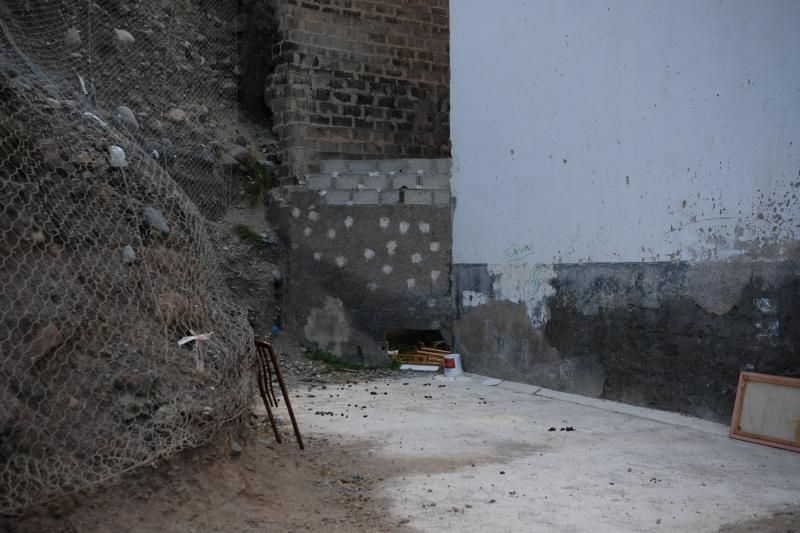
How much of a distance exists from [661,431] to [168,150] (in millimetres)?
4757

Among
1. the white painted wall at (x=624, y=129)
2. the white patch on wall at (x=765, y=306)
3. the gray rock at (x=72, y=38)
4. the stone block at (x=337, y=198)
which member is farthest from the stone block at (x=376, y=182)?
A: the white patch on wall at (x=765, y=306)

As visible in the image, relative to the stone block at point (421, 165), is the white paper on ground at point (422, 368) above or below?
below

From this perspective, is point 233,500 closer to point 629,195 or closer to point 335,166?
point 629,195

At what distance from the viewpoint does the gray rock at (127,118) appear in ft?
21.0

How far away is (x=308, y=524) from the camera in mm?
3174

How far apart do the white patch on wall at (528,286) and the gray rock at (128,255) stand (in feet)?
10.8

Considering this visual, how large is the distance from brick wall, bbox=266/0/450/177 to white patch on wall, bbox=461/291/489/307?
2186 millimetres

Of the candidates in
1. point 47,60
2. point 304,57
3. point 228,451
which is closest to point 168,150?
point 47,60

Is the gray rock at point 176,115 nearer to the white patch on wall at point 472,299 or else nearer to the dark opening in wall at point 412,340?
the dark opening in wall at point 412,340

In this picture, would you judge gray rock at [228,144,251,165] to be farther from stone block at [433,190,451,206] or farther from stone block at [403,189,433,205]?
stone block at [433,190,451,206]

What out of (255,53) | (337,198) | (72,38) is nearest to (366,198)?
(337,198)

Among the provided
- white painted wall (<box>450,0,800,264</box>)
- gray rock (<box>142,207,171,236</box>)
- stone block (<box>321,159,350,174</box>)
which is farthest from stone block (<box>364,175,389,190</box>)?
gray rock (<box>142,207,171,236</box>)

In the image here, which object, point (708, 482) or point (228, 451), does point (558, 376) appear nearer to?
point (708, 482)

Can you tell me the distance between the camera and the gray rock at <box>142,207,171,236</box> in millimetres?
4047
